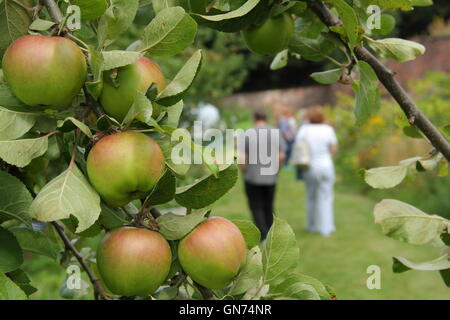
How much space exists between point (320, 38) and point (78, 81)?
0.53 m

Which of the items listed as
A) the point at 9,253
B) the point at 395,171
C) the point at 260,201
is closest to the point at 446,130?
the point at 395,171

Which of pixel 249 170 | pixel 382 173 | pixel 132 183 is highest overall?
pixel 132 183

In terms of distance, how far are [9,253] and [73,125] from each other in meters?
0.21

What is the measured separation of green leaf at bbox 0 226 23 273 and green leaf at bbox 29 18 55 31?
0.29 meters

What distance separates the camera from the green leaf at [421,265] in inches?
34.7

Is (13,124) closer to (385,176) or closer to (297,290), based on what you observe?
(297,290)

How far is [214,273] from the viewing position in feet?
2.46

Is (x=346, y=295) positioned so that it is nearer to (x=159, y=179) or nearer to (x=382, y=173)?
(x=382, y=173)

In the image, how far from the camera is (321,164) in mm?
5883

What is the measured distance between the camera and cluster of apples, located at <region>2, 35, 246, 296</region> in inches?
27.2

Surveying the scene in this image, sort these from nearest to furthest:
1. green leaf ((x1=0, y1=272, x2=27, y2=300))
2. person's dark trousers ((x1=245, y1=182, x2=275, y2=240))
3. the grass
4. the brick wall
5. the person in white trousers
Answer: green leaf ((x1=0, y1=272, x2=27, y2=300))
the grass
person's dark trousers ((x1=245, y1=182, x2=275, y2=240))
the person in white trousers
the brick wall

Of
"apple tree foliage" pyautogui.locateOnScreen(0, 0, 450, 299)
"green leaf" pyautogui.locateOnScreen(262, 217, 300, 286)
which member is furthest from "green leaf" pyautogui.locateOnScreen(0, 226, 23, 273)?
"green leaf" pyautogui.locateOnScreen(262, 217, 300, 286)

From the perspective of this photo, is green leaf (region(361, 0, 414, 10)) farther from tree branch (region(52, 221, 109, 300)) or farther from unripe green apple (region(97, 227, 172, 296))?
tree branch (region(52, 221, 109, 300))
